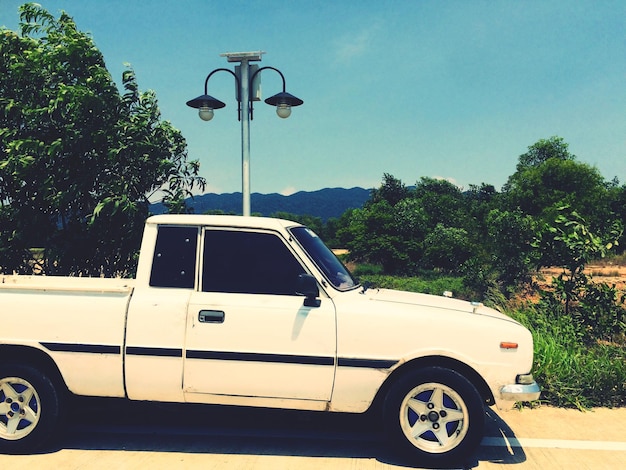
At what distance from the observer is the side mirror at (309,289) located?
416cm

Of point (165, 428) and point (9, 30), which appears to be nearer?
point (165, 428)

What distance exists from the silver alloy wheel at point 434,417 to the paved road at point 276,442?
240 millimetres

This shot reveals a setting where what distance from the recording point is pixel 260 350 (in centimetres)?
425

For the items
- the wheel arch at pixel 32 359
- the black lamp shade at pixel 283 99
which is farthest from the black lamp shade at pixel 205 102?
the wheel arch at pixel 32 359

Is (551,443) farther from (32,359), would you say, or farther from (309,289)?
(32,359)

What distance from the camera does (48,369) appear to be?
447 centimetres

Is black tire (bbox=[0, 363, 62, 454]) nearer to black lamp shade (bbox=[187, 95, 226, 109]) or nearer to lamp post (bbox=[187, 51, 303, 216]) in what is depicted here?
lamp post (bbox=[187, 51, 303, 216])

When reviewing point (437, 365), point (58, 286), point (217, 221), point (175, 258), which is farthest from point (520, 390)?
point (58, 286)

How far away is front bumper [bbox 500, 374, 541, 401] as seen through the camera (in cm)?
421

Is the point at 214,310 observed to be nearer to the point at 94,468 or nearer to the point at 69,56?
the point at 94,468

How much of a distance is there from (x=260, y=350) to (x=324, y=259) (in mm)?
1042

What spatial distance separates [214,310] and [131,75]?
5103 millimetres

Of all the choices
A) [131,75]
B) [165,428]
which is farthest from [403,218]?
[165,428]

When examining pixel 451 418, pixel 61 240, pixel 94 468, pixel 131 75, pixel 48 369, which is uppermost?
pixel 131 75
